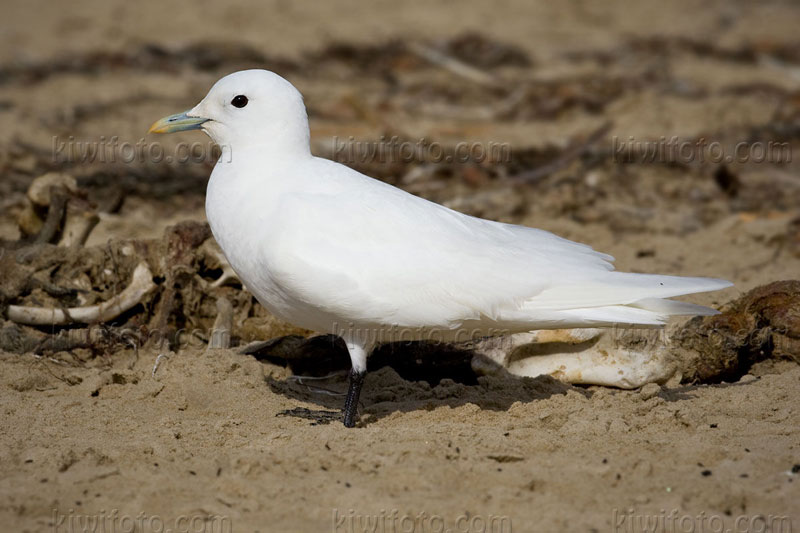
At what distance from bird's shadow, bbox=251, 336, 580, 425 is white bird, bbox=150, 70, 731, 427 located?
0.36m

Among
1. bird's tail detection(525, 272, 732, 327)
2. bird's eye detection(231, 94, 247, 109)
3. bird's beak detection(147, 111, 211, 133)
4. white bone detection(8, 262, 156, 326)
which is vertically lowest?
white bone detection(8, 262, 156, 326)

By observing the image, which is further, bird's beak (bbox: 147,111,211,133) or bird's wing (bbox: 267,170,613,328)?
bird's beak (bbox: 147,111,211,133)

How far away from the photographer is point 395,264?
4246 mm

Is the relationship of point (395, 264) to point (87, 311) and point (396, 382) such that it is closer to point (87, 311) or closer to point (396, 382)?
point (396, 382)

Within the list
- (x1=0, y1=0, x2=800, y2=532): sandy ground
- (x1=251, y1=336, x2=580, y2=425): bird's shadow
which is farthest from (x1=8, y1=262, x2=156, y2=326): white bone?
(x1=251, y1=336, x2=580, y2=425): bird's shadow

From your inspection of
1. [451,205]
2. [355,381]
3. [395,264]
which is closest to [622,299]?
[395,264]

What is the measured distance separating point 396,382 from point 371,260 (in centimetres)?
111

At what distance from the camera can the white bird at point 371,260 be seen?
4184 mm

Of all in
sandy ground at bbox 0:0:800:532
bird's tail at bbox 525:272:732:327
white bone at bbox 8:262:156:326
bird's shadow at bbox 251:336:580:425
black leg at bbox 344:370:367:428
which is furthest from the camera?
white bone at bbox 8:262:156:326

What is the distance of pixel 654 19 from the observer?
1627 cm

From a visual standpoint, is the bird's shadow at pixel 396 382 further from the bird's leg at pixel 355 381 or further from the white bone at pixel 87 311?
the white bone at pixel 87 311

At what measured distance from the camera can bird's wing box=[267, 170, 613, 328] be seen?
4.17 meters

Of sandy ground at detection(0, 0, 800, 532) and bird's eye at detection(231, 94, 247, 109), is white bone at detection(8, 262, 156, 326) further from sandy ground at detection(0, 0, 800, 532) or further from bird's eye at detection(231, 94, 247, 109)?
bird's eye at detection(231, 94, 247, 109)

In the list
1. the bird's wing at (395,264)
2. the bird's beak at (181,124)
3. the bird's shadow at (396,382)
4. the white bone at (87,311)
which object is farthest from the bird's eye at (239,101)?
the bird's shadow at (396,382)
